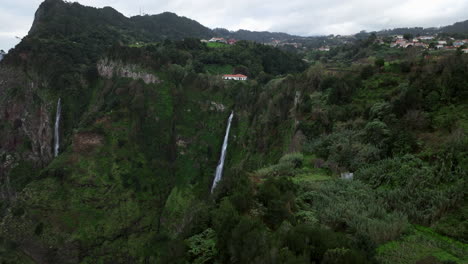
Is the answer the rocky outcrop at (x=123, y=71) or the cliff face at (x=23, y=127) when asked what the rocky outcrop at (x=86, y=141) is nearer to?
the rocky outcrop at (x=123, y=71)

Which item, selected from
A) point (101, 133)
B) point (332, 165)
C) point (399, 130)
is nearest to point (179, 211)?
point (101, 133)

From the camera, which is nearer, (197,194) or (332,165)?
(332,165)

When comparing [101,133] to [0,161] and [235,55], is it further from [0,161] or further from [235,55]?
[235,55]

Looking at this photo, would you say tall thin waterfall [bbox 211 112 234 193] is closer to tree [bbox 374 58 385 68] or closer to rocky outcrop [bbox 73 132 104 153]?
rocky outcrop [bbox 73 132 104 153]

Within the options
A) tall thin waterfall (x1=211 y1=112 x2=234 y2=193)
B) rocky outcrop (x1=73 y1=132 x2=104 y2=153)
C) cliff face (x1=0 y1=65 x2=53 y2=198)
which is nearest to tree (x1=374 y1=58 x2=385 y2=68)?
tall thin waterfall (x1=211 y1=112 x2=234 y2=193)

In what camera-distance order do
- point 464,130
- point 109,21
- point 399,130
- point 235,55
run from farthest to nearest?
point 109,21 < point 235,55 < point 399,130 < point 464,130
